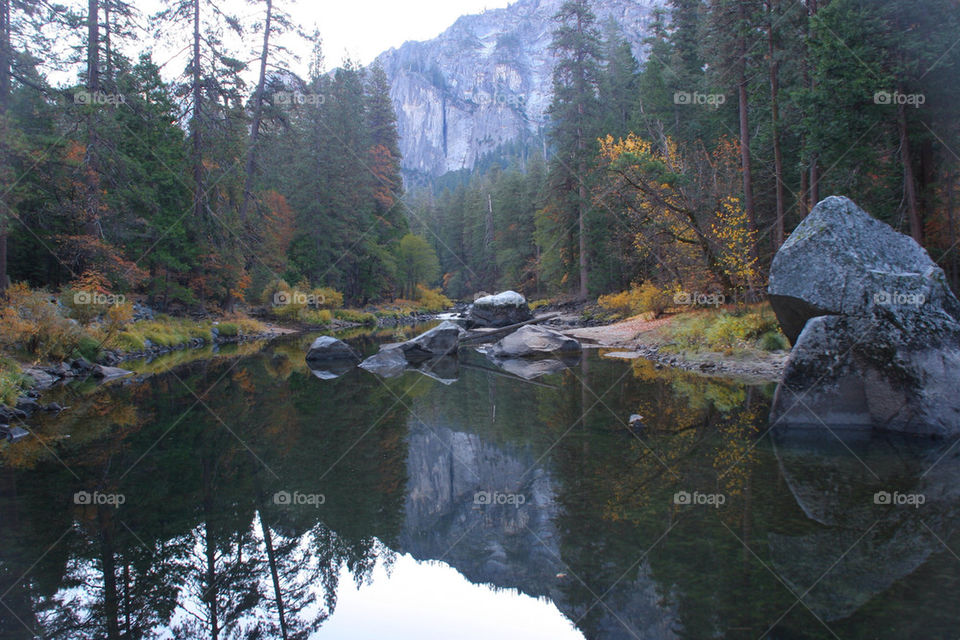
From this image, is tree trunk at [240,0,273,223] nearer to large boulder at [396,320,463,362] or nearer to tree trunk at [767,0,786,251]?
large boulder at [396,320,463,362]

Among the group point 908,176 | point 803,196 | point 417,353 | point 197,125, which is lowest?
point 417,353

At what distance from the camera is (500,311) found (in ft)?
96.6

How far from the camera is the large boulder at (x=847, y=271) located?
7.75m

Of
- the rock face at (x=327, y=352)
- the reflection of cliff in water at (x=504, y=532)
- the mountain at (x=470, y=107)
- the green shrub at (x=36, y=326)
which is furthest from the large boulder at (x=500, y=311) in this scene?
the mountain at (x=470, y=107)

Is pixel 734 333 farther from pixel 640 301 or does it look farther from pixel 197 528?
pixel 197 528

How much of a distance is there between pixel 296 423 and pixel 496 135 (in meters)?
181

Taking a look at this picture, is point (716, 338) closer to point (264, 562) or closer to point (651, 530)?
point (651, 530)

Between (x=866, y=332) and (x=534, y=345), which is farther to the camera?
(x=534, y=345)

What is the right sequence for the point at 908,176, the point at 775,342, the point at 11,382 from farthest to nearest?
the point at 908,176 → the point at 775,342 → the point at 11,382

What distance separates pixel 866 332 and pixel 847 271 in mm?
1029

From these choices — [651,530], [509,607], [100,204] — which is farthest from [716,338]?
[100,204]

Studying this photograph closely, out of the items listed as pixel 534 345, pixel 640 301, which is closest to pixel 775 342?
pixel 534 345

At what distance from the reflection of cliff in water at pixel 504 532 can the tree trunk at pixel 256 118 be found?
21937mm

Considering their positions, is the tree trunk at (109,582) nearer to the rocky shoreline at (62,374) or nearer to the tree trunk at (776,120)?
the rocky shoreline at (62,374)
